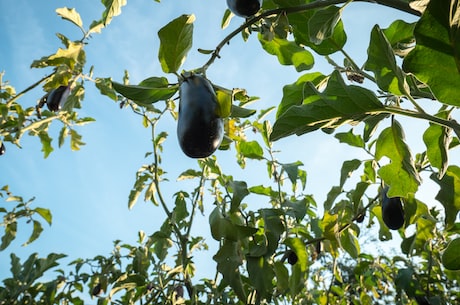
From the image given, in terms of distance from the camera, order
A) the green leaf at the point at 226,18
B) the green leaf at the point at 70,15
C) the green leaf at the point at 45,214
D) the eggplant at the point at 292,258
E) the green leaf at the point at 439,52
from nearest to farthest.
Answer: the green leaf at the point at 439,52 → the green leaf at the point at 226,18 → the eggplant at the point at 292,258 → the green leaf at the point at 70,15 → the green leaf at the point at 45,214

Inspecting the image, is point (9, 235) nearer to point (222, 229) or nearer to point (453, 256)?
point (222, 229)

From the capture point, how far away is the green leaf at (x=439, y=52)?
44 cm

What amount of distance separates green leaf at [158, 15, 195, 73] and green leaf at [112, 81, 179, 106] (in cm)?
5

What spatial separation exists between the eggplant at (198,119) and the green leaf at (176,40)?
55 mm

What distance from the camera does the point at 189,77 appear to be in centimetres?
77

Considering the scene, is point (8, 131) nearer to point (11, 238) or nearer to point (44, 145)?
point (44, 145)

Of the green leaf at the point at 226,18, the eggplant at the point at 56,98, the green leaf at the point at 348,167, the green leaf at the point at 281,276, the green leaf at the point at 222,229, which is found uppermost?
the eggplant at the point at 56,98

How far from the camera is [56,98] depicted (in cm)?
202

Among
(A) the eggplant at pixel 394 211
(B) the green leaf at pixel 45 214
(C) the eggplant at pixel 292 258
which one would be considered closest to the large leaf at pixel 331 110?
(A) the eggplant at pixel 394 211

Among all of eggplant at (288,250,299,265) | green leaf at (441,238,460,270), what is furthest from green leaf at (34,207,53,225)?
green leaf at (441,238,460,270)

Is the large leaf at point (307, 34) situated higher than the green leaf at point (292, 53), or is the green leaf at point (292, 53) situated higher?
the green leaf at point (292, 53)

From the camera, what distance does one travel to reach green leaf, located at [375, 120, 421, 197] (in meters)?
0.85

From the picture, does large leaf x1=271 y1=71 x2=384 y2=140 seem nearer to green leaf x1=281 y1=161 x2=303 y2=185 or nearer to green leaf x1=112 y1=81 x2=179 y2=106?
green leaf x1=112 y1=81 x2=179 y2=106

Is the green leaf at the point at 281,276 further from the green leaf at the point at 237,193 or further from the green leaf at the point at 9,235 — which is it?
the green leaf at the point at 9,235
